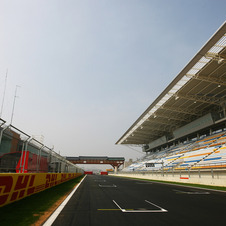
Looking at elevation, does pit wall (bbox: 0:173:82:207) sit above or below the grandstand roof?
below

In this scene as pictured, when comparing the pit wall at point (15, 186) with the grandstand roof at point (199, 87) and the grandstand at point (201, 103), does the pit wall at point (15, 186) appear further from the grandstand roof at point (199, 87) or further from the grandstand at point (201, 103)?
the grandstand roof at point (199, 87)

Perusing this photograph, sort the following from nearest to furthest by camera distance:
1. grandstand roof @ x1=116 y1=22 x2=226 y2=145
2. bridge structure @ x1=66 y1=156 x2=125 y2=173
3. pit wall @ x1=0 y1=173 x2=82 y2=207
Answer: pit wall @ x1=0 y1=173 x2=82 y2=207 < grandstand roof @ x1=116 y1=22 x2=226 y2=145 < bridge structure @ x1=66 y1=156 x2=125 y2=173

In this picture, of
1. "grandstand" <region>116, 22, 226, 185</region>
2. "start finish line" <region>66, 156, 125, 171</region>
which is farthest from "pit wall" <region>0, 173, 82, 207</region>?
"start finish line" <region>66, 156, 125, 171</region>

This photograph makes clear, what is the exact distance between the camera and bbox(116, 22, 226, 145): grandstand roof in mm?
19312

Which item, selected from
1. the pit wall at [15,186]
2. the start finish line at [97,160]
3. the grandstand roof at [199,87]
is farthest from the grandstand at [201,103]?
the start finish line at [97,160]

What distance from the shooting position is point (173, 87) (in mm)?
28531

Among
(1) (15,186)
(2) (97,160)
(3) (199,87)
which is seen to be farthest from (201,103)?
(2) (97,160)

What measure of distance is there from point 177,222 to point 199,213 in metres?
1.67

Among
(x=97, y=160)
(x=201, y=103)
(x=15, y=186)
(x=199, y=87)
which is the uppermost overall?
(x=199, y=87)

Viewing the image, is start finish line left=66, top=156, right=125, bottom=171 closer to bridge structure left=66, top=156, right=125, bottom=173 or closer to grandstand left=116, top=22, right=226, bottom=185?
bridge structure left=66, top=156, right=125, bottom=173

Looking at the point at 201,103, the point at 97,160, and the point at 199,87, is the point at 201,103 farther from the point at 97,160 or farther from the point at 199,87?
the point at 97,160

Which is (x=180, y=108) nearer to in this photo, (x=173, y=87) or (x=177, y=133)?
(x=173, y=87)

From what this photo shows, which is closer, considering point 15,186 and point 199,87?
point 15,186

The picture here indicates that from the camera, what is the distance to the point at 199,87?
27547 mm
